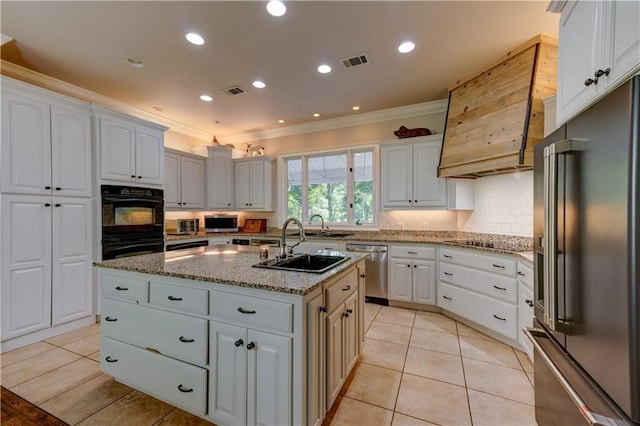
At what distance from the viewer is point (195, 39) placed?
2461 mm

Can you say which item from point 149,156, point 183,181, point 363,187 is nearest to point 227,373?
point 149,156

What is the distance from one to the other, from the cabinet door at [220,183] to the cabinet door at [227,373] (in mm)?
3865

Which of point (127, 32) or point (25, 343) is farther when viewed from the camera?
point (25, 343)

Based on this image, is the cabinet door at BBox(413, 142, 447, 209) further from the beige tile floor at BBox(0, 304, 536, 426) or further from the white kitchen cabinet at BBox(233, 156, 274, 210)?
the white kitchen cabinet at BBox(233, 156, 274, 210)

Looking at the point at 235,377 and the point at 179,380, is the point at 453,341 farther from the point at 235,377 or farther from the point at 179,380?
the point at 179,380

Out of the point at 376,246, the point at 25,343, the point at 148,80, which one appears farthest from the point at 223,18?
the point at 25,343

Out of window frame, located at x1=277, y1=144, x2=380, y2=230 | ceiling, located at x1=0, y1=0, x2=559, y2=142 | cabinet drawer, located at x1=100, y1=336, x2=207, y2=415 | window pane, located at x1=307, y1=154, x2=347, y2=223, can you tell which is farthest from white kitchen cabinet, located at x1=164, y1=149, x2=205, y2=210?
cabinet drawer, located at x1=100, y1=336, x2=207, y2=415

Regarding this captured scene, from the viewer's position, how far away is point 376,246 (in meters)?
3.75

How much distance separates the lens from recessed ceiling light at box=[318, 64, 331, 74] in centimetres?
293

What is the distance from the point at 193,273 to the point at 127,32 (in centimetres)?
236

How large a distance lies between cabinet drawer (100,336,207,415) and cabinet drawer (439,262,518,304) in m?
2.70

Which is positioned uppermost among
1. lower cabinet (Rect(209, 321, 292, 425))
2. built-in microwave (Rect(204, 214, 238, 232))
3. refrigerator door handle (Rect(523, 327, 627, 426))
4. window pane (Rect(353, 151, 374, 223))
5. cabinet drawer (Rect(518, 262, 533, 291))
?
window pane (Rect(353, 151, 374, 223))

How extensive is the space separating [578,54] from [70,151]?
433 centimetres

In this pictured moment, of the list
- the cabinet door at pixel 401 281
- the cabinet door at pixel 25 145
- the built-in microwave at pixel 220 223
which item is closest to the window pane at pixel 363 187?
the cabinet door at pixel 401 281
